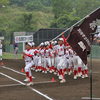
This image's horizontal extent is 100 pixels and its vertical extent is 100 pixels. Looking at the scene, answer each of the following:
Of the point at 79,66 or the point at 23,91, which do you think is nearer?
the point at 23,91

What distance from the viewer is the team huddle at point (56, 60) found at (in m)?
13.4

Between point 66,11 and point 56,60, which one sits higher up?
A: point 66,11

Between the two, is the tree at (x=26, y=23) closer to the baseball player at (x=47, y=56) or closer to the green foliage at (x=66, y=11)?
the green foliage at (x=66, y=11)

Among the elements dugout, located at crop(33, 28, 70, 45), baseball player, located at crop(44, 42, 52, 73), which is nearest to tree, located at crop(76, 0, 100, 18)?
dugout, located at crop(33, 28, 70, 45)

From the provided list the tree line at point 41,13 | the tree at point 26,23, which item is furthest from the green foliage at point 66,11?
the tree at point 26,23

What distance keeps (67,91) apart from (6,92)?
7.91ft

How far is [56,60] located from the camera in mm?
17188

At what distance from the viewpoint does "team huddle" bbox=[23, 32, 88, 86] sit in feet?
44.0

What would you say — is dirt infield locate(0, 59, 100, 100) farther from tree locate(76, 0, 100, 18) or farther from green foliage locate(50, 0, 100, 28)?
tree locate(76, 0, 100, 18)

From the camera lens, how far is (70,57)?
59.7 ft

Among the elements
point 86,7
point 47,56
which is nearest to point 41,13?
point 86,7

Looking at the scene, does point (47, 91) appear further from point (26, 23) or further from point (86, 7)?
point (86, 7)

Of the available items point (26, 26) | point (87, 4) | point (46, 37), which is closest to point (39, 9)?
point (87, 4)

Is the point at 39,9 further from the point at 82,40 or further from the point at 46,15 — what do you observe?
the point at 82,40
